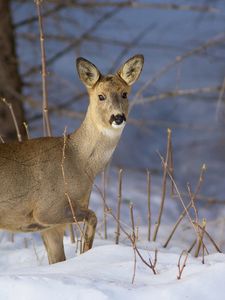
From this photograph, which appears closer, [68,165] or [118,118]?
[118,118]

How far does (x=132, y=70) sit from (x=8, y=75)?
5.97 meters

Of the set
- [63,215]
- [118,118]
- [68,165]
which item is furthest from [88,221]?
[118,118]

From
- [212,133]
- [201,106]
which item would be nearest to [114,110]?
[212,133]

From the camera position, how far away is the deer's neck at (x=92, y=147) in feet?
16.6

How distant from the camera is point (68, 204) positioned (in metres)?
4.95

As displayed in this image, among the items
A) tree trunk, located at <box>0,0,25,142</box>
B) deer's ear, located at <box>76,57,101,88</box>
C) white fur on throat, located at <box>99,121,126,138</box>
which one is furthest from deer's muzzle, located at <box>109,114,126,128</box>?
tree trunk, located at <box>0,0,25,142</box>

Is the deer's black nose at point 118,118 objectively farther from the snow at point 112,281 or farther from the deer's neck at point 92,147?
the snow at point 112,281

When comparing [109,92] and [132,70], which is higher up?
[132,70]

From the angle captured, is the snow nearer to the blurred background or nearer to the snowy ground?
the snowy ground

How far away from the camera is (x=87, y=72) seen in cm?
513

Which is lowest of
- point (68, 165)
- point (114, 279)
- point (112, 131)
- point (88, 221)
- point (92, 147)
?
point (114, 279)

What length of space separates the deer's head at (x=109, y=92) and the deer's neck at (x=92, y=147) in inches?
2.4

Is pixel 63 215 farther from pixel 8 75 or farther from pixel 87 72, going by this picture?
pixel 8 75

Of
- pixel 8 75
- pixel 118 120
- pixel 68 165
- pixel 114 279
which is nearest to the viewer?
pixel 114 279
